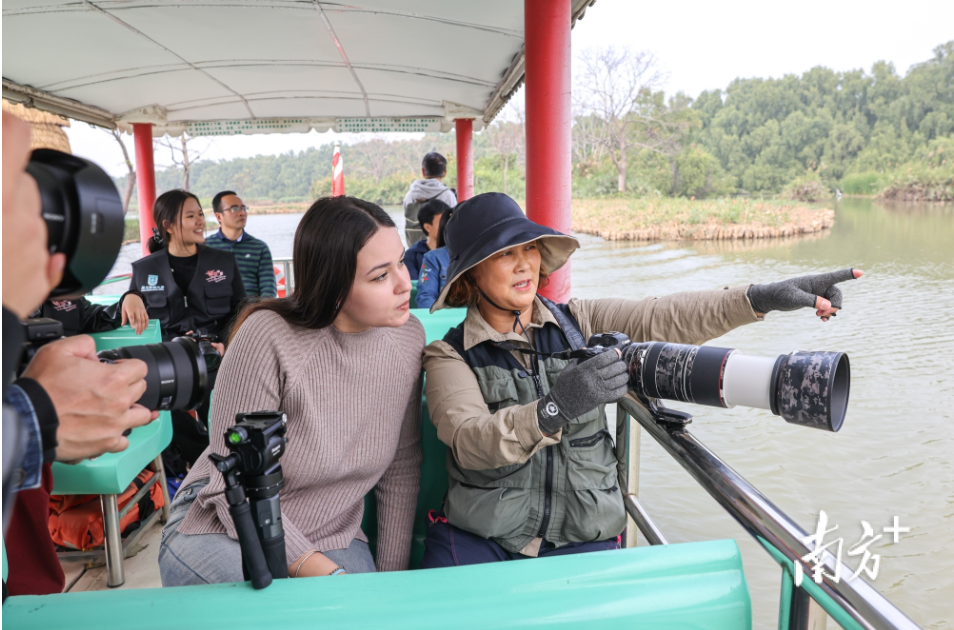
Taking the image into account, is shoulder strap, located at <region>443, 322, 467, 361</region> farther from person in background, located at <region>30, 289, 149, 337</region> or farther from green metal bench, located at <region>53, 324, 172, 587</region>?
person in background, located at <region>30, 289, 149, 337</region>

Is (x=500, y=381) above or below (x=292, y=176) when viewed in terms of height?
below

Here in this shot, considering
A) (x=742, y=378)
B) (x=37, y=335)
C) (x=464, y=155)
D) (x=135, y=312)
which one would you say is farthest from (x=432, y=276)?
(x=464, y=155)

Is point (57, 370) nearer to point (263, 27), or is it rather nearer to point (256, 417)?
point (256, 417)

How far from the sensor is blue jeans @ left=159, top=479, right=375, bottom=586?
4.24 ft

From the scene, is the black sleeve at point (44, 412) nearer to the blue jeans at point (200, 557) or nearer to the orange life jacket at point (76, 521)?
the blue jeans at point (200, 557)

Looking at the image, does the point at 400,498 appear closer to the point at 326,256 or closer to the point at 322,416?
the point at 322,416

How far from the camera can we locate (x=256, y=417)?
35.5 inches

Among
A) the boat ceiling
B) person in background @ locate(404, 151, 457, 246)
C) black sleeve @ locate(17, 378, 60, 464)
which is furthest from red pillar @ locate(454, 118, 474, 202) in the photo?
black sleeve @ locate(17, 378, 60, 464)

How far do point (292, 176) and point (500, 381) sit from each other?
80.0ft

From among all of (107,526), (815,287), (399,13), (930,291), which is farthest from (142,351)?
(930,291)

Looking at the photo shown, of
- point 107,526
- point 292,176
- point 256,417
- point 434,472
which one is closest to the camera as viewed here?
point 256,417

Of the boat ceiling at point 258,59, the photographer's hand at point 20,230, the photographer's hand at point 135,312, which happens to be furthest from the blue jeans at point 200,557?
the boat ceiling at point 258,59

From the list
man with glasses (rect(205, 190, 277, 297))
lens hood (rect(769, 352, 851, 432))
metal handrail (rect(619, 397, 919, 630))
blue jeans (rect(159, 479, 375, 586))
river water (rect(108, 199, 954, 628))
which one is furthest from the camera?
man with glasses (rect(205, 190, 277, 297))

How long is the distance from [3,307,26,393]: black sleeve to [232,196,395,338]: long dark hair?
2.93 ft
